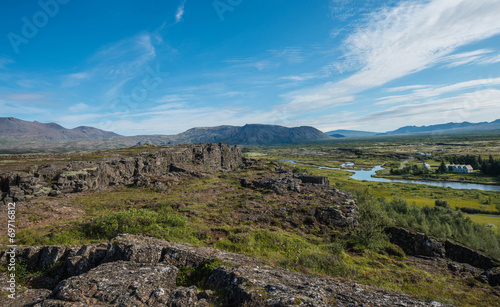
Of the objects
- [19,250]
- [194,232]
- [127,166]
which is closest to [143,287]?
[19,250]

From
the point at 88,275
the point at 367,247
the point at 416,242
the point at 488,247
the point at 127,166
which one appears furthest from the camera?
the point at 127,166

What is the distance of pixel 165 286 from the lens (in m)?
12.0

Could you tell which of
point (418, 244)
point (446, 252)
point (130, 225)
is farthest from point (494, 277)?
point (130, 225)

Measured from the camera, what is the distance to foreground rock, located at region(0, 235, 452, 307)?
33.7 feet

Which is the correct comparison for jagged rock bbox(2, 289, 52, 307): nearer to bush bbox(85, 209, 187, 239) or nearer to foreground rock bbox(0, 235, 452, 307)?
foreground rock bbox(0, 235, 452, 307)

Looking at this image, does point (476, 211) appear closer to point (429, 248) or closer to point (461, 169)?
point (429, 248)

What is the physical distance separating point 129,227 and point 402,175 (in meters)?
169

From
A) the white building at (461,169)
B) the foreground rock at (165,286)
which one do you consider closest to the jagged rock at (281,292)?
the foreground rock at (165,286)

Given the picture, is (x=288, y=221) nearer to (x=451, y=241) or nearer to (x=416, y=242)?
(x=416, y=242)

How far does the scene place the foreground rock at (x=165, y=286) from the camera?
404 inches

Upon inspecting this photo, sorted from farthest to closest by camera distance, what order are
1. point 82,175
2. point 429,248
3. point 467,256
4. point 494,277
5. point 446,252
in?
point 82,175 < point 446,252 < point 429,248 < point 467,256 < point 494,277

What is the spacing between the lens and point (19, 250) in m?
16.3

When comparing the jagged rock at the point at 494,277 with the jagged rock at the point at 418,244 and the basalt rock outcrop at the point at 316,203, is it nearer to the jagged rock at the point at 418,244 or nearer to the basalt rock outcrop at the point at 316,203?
the jagged rock at the point at 418,244

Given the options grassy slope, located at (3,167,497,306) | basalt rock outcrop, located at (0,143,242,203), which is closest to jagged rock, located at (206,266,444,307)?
grassy slope, located at (3,167,497,306)
